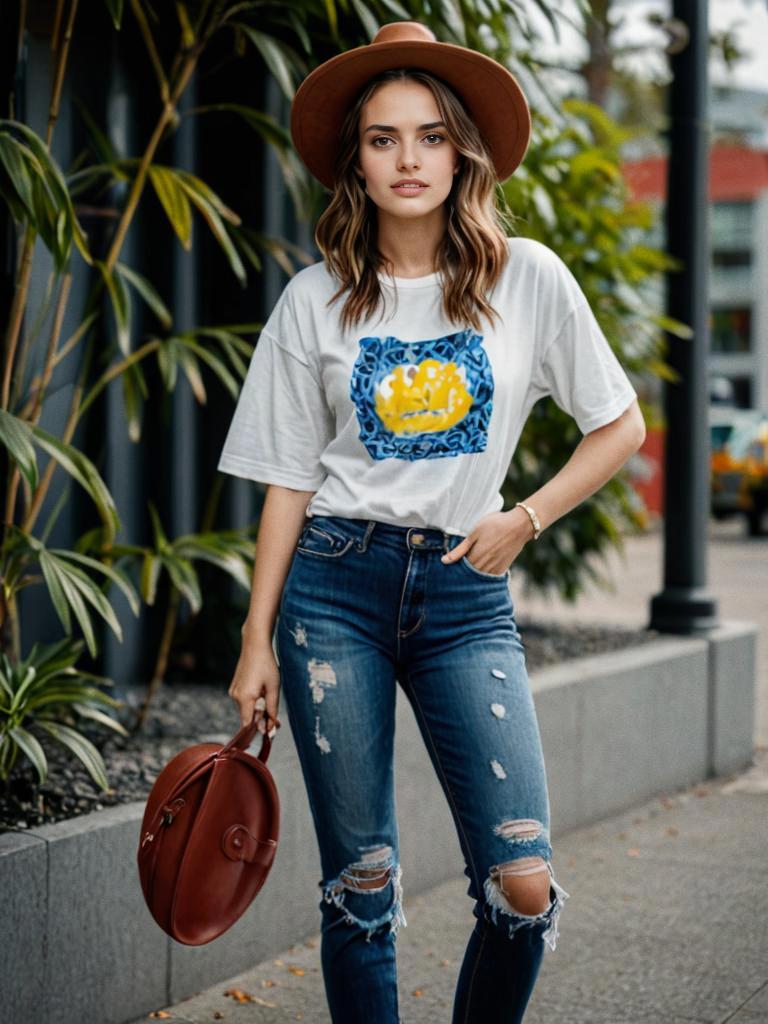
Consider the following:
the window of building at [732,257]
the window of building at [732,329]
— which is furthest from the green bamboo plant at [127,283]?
the window of building at [732,329]

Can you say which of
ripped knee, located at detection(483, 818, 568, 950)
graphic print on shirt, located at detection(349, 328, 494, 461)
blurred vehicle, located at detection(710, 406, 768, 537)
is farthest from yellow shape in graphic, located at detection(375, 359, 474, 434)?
blurred vehicle, located at detection(710, 406, 768, 537)

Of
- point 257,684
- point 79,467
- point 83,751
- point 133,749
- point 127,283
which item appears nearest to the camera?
point 257,684

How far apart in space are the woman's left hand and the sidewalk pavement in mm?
1412

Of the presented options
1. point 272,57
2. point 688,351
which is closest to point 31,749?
point 272,57

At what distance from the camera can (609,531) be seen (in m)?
6.29

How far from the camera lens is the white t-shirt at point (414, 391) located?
2373 millimetres

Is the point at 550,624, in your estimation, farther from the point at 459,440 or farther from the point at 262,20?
the point at 459,440

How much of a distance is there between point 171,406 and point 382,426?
282 centimetres

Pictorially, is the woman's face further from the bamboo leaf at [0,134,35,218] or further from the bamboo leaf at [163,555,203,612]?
the bamboo leaf at [163,555,203,612]

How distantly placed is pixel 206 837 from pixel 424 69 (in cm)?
134

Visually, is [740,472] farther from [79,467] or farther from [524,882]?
[524,882]

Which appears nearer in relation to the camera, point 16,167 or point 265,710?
point 265,710

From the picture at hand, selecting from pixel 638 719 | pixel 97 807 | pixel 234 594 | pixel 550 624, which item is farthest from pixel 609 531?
pixel 97 807

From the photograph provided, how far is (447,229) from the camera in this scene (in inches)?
97.6
